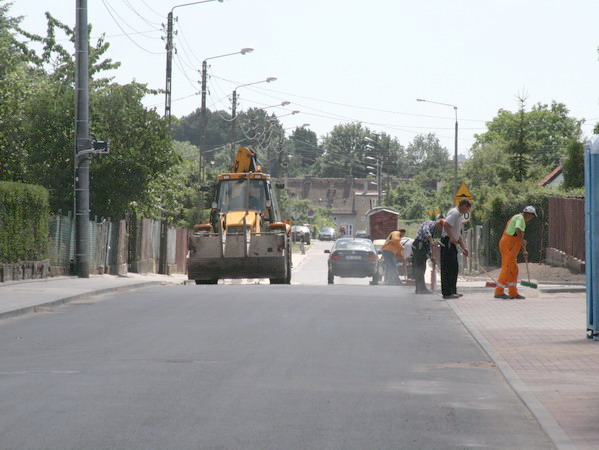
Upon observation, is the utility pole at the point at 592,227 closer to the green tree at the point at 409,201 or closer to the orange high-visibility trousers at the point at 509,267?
the orange high-visibility trousers at the point at 509,267

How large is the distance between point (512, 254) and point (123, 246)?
1773cm

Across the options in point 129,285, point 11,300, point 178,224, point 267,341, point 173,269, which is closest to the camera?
point 267,341

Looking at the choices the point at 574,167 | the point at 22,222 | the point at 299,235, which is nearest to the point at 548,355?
the point at 22,222

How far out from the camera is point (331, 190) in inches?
5837

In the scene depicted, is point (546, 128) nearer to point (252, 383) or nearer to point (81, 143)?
point (81, 143)

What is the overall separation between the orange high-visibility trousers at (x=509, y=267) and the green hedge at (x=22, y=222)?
10576 millimetres

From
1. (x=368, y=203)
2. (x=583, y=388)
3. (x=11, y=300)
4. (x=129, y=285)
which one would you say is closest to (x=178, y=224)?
(x=129, y=285)

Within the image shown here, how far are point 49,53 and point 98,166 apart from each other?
15704 mm

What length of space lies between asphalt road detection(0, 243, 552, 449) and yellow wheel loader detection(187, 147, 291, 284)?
10400 millimetres

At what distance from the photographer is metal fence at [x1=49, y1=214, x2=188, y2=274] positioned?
2862cm


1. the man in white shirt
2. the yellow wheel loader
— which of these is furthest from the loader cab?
the man in white shirt

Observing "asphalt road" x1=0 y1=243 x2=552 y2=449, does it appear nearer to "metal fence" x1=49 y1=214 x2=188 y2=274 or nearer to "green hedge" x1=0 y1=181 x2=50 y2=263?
"green hedge" x1=0 y1=181 x2=50 y2=263

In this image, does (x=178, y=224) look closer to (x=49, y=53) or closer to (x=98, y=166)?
(x=49, y=53)

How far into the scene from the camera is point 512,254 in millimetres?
19625
